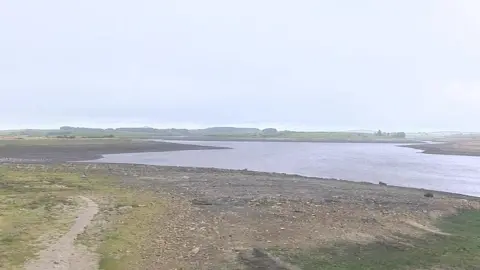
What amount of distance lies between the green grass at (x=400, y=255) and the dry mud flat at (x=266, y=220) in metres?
0.57

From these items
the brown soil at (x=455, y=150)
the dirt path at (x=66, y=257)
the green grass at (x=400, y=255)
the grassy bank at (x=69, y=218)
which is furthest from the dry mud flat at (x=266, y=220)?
the brown soil at (x=455, y=150)

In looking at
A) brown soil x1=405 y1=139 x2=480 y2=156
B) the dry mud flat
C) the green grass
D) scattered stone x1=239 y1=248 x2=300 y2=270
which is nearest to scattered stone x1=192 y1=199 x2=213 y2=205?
the dry mud flat

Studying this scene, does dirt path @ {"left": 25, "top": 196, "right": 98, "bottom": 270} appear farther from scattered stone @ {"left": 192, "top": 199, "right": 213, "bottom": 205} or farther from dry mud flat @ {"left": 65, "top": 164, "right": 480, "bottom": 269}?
scattered stone @ {"left": 192, "top": 199, "right": 213, "bottom": 205}

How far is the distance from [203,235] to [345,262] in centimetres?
485

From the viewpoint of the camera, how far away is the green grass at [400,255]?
12875mm

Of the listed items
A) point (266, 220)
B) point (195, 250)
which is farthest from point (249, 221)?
point (195, 250)

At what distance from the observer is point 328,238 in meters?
15.9

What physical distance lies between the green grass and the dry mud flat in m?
0.57

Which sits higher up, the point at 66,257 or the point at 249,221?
the point at 66,257

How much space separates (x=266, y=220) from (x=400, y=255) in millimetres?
5993

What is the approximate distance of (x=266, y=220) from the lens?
1884cm

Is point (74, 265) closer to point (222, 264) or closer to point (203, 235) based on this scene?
point (222, 264)

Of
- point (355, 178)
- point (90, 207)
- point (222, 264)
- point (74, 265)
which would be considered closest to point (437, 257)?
point (222, 264)

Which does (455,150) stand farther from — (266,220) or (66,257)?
(66,257)
